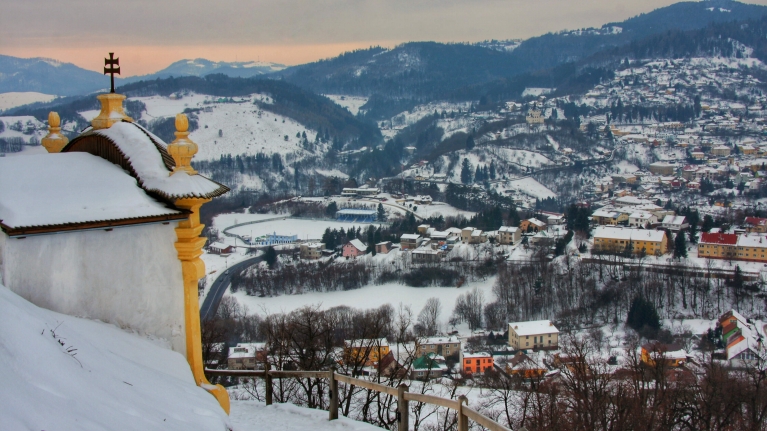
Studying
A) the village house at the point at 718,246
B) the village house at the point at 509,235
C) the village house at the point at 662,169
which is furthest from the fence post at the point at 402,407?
the village house at the point at 662,169

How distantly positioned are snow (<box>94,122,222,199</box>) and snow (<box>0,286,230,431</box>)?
1.30 metres

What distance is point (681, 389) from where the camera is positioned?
51.8 ft

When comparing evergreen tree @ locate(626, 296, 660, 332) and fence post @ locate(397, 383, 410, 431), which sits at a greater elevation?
fence post @ locate(397, 383, 410, 431)

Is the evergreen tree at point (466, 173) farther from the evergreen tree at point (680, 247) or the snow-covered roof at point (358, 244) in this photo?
the evergreen tree at point (680, 247)

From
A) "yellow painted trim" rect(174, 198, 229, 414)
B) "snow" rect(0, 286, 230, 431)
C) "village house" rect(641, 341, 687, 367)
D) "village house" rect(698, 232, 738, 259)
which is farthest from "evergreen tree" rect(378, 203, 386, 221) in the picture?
"snow" rect(0, 286, 230, 431)

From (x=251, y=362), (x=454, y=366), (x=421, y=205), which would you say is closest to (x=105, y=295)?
→ (x=251, y=362)

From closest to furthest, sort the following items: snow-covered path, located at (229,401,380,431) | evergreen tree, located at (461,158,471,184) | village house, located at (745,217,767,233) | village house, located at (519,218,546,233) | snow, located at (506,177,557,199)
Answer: snow-covered path, located at (229,401,380,431), village house, located at (745,217,767,233), village house, located at (519,218,546,233), snow, located at (506,177,557,199), evergreen tree, located at (461,158,471,184)

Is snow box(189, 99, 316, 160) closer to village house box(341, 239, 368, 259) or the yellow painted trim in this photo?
village house box(341, 239, 368, 259)

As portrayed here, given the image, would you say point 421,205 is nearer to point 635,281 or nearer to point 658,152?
point 635,281

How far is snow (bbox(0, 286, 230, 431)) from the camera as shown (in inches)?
130

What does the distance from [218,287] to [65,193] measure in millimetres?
41007

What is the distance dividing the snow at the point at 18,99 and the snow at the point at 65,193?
170087mm

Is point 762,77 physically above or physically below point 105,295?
above

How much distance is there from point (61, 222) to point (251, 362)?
726 inches
